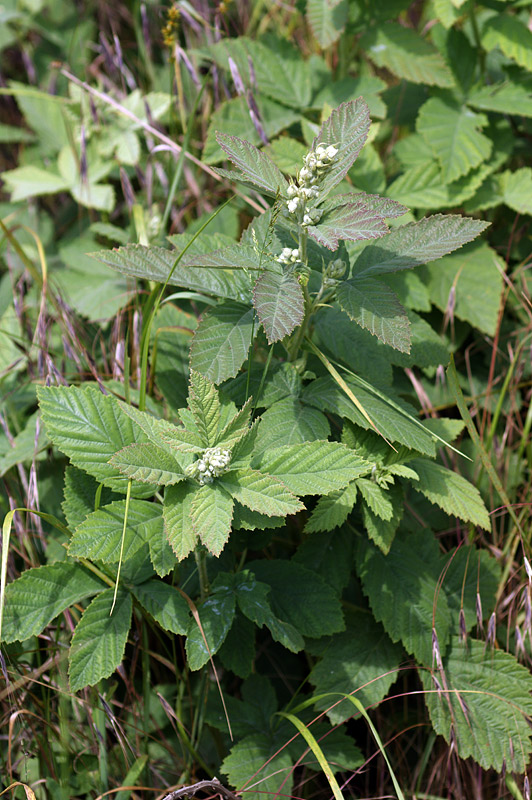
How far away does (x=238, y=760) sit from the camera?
1.71 meters

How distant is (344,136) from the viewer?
149cm

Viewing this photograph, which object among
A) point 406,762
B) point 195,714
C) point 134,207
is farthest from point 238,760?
point 134,207

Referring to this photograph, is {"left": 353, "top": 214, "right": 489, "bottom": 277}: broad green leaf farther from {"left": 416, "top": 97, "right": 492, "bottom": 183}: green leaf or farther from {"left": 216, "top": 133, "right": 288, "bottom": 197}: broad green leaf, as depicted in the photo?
{"left": 416, "top": 97, "right": 492, "bottom": 183}: green leaf

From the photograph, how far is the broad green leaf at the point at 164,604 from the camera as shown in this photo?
155cm

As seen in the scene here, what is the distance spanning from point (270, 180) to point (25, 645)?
151 centimetres

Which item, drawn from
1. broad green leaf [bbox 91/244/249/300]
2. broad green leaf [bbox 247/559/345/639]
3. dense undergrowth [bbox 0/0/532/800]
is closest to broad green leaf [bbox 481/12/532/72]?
dense undergrowth [bbox 0/0/532/800]

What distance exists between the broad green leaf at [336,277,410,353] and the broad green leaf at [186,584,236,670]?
735 millimetres

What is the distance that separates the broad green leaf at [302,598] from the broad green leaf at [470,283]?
3.64 ft

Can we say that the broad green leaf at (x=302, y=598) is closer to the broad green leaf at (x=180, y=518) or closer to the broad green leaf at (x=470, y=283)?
the broad green leaf at (x=180, y=518)

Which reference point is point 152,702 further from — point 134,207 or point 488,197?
point 488,197

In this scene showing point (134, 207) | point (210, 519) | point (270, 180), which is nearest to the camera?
point (210, 519)

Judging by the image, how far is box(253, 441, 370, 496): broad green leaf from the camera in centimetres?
142

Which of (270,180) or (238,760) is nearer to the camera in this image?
(270,180)

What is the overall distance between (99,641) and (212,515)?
48 cm
